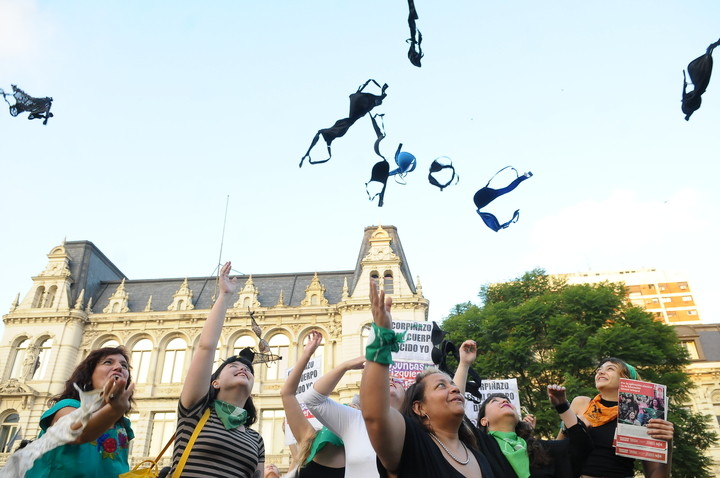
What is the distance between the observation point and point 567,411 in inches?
201

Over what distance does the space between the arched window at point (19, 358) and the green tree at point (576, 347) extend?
25.3 meters

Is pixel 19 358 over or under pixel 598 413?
over

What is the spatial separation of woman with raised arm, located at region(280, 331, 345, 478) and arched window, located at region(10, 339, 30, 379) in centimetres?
3323

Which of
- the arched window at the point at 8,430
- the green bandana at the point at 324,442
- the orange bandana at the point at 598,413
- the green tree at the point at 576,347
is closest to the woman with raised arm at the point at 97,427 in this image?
the green bandana at the point at 324,442

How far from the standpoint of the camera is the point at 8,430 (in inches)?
1152

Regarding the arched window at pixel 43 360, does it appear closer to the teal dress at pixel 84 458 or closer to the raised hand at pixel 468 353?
the teal dress at pixel 84 458

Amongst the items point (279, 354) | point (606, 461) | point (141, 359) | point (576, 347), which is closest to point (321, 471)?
point (606, 461)

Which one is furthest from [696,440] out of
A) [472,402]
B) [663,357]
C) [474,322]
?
[472,402]

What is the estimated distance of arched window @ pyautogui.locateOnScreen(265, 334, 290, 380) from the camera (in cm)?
3100

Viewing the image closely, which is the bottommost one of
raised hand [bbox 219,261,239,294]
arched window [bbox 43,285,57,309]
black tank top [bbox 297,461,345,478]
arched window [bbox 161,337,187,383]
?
black tank top [bbox 297,461,345,478]

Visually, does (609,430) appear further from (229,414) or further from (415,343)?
(415,343)

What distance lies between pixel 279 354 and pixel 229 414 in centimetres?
2771

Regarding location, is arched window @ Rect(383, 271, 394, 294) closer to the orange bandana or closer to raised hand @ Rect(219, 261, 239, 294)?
the orange bandana

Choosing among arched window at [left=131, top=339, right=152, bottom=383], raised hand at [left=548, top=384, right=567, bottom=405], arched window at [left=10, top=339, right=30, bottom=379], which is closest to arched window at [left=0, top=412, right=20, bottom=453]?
arched window at [left=10, top=339, right=30, bottom=379]
